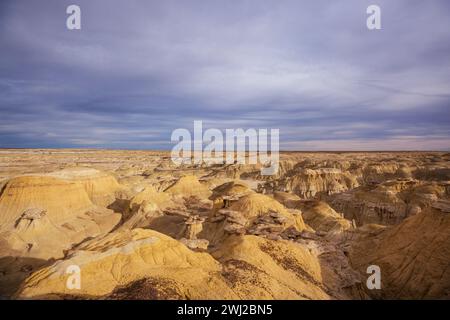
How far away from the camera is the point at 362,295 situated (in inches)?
623

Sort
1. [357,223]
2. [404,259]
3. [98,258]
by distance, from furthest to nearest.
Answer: [357,223]
[404,259]
[98,258]

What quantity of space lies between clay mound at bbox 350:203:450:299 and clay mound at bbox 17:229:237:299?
38.0 feet

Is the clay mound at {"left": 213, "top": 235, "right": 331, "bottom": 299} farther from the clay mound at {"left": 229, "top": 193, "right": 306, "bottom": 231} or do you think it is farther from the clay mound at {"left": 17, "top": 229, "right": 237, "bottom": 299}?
the clay mound at {"left": 229, "top": 193, "right": 306, "bottom": 231}

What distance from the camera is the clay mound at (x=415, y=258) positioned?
17203 millimetres

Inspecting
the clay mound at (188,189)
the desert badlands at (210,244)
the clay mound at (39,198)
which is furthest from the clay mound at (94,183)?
the clay mound at (188,189)

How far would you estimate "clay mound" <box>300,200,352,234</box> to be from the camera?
3198 cm

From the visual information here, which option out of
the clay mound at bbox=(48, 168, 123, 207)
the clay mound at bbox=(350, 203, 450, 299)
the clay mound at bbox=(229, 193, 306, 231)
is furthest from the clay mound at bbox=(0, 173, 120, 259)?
the clay mound at bbox=(350, 203, 450, 299)

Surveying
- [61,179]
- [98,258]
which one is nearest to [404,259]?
[98,258]

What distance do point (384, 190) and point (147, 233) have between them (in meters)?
40.1

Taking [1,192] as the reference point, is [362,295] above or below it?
below

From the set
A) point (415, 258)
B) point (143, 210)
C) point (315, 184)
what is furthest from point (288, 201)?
point (415, 258)

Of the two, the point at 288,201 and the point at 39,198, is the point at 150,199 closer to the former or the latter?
the point at 39,198
